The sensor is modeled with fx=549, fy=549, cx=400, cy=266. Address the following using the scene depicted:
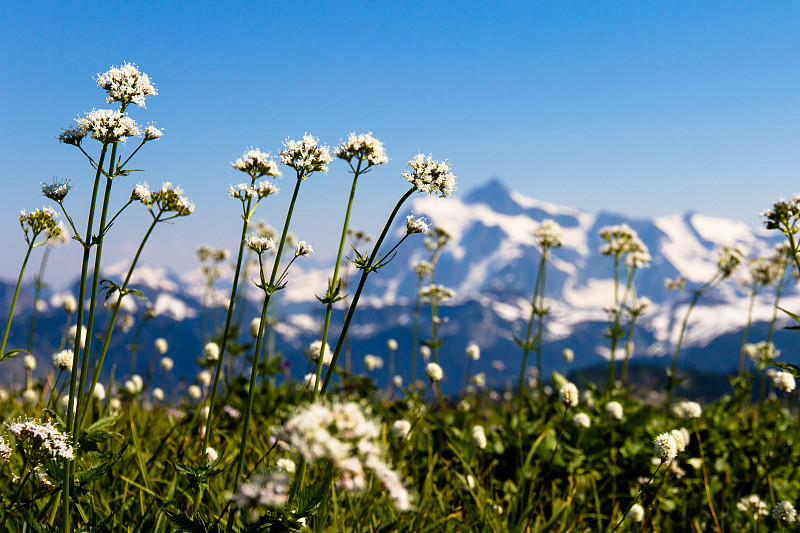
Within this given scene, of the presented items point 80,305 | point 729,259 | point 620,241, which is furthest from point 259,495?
point 729,259

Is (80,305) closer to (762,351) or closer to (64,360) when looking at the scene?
(64,360)

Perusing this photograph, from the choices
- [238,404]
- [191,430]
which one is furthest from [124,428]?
[238,404]

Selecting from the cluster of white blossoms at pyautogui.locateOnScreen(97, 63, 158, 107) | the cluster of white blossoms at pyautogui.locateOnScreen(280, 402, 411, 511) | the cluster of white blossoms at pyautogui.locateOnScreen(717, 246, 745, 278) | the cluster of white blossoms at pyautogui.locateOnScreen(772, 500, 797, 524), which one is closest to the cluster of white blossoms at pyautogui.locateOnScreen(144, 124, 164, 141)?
the cluster of white blossoms at pyautogui.locateOnScreen(97, 63, 158, 107)

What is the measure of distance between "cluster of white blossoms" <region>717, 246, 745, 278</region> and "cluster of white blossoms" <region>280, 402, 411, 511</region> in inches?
320

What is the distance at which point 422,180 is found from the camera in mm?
3387

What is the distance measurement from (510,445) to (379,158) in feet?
15.3

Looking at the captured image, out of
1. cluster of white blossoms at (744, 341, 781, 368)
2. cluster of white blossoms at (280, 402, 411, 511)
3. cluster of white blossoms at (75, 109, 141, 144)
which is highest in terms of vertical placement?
cluster of white blossoms at (75, 109, 141, 144)

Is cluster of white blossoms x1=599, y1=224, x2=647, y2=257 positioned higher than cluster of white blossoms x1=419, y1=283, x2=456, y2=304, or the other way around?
cluster of white blossoms x1=599, y1=224, x2=647, y2=257

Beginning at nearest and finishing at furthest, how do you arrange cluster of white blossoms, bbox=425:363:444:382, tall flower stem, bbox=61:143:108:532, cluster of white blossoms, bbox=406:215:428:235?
tall flower stem, bbox=61:143:108:532, cluster of white blossoms, bbox=406:215:428:235, cluster of white blossoms, bbox=425:363:444:382

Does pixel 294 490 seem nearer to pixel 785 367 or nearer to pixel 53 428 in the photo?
pixel 53 428

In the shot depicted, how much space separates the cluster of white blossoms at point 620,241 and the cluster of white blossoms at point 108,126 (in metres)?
7.57

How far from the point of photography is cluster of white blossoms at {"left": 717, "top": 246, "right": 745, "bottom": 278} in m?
8.57

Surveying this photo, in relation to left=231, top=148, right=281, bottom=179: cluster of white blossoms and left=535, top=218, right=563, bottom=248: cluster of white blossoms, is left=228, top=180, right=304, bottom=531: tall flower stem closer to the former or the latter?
left=231, top=148, right=281, bottom=179: cluster of white blossoms

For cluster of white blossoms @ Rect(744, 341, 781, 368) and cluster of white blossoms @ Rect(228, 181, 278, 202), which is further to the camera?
cluster of white blossoms @ Rect(744, 341, 781, 368)
